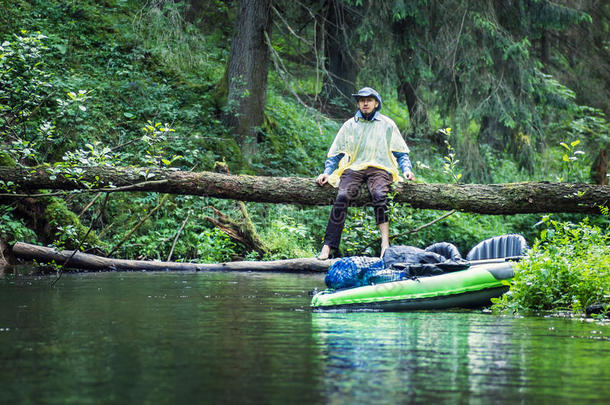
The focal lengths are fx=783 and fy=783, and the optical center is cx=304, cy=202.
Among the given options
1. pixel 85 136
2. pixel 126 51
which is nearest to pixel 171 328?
pixel 85 136

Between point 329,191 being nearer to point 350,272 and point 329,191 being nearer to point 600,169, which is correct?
point 350,272

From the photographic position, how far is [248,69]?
16734mm

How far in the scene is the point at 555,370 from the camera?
404cm

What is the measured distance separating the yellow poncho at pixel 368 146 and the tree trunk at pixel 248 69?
21.3ft

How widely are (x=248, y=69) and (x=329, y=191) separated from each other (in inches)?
294

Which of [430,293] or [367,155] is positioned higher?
[367,155]

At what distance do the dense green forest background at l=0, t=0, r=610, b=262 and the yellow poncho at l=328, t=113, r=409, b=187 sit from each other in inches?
134

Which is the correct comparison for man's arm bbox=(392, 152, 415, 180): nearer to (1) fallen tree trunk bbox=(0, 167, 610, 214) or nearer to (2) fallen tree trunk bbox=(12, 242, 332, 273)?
(1) fallen tree trunk bbox=(0, 167, 610, 214)

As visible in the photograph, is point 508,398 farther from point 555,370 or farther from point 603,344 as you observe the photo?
point 603,344

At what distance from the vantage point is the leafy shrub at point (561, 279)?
6707 mm

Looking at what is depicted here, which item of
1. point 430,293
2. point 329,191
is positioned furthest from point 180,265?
point 430,293

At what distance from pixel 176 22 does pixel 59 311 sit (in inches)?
365

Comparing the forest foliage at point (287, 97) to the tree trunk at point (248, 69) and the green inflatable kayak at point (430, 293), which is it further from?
the green inflatable kayak at point (430, 293)

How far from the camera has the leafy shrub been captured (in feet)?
22.0
